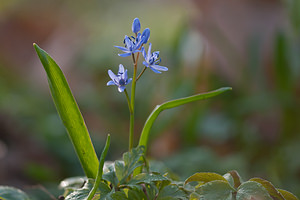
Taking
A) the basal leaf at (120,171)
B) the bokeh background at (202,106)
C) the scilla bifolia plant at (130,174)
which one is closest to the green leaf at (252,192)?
the scilla bifolia plant at (130,174)

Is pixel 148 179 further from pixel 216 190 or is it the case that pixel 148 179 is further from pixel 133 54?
pixel 133 54

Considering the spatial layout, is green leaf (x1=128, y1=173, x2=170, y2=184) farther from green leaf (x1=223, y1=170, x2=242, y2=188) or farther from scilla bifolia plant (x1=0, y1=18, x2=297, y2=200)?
green leaf (x1=223, y1=170, x2=242, y2=188)

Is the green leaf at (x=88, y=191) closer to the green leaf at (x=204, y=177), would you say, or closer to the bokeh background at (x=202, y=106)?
the green leaf at (x=204, y=177)

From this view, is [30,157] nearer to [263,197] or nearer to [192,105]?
[192,105]

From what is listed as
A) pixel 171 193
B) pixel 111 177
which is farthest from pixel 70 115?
pixel 171 193

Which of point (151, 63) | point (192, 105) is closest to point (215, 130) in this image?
point (192, 105)

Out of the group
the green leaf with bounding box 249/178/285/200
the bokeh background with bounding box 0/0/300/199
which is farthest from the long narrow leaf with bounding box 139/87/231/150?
the bokeh background with bounding box 0/0/300/199
